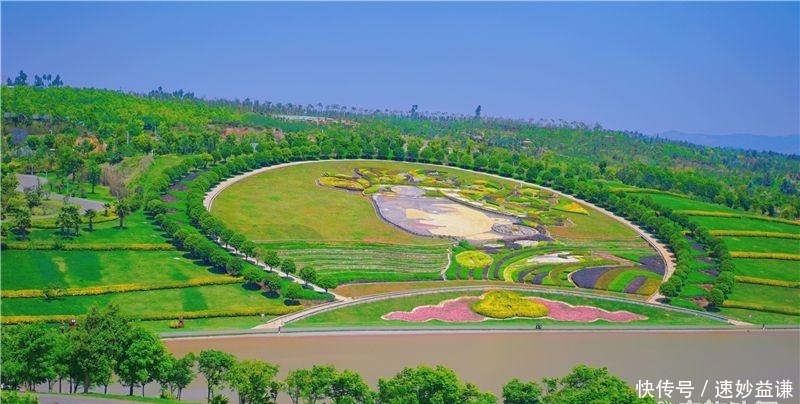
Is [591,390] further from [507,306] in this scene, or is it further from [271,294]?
[271,294]

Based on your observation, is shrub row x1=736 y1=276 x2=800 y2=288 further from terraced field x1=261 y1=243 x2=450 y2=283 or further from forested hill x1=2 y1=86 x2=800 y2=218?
forested hill x1=2 y1=86 x2=800 y2=218

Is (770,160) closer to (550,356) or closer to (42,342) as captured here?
(550,356)

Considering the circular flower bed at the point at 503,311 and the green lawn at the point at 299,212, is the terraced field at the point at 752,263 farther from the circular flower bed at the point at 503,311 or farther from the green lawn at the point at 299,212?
the green lawn at the point at 299,212

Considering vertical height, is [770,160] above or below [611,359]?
above

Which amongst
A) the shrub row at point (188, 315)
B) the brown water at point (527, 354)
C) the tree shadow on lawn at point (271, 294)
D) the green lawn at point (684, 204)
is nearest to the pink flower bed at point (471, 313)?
the brown water at point (527, 354)

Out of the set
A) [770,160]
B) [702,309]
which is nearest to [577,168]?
[702,309]
